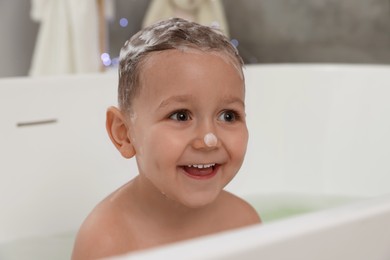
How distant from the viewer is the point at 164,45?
3.04ft

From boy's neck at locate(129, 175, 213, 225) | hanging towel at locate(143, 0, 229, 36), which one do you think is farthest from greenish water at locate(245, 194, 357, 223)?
hanging towel at locate(143, 0, 229, 36)

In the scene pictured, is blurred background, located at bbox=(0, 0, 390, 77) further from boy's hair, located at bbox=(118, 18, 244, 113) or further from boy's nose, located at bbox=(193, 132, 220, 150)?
boy's nose, located at bbox=(193, 132, 220, 150)

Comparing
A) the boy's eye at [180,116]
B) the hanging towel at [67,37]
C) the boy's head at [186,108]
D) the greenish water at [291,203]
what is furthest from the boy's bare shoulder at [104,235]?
the hanging towel at [67,37]

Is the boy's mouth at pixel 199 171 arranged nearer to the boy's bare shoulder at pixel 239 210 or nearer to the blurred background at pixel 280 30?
the boy's bare shoulder at pixel 239 210

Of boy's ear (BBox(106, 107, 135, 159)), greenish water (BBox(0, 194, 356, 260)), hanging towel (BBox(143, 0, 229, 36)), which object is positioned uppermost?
hanging towel (BBox(143, 0, 229, 36))

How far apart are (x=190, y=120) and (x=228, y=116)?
7cm

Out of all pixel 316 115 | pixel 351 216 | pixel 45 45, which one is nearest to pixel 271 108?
pixel 316 115

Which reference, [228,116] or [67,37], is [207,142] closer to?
[228,116]

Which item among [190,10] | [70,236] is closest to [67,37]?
[190,10]

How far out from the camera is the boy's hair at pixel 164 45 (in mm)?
928

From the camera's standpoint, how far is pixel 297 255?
639 mm

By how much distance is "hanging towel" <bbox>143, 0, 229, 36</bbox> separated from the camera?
8.82 feet

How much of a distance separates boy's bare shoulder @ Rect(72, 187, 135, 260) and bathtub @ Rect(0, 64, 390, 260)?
0.38 m

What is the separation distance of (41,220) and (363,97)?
0.95 metres
